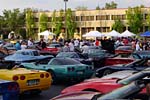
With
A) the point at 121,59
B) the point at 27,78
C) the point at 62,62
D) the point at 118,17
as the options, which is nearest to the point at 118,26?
the point at 118,17

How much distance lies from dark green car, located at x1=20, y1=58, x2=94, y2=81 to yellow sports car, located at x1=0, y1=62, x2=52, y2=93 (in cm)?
346

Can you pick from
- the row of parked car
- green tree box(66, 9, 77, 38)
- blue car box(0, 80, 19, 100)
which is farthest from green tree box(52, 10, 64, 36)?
blue car box(0, 80, 19, 100)

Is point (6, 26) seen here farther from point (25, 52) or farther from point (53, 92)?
point (53, 92)

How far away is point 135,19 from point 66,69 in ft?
223

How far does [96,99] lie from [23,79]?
5.50 meters

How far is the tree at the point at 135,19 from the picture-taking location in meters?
81.2

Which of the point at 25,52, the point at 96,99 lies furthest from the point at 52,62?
the point at 96,99

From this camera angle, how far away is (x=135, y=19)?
81750 millimetres

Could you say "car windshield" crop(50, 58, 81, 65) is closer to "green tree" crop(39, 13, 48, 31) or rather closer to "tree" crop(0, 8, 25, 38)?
"green tree" crop(39, 13, 48, 31)

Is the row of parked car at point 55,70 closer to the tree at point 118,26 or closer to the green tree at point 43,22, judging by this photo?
the tree at point 118,26

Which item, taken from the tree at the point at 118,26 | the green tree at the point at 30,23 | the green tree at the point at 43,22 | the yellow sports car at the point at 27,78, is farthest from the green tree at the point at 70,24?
the yellow sports car at the point at 27,78

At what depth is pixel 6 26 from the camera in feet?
349

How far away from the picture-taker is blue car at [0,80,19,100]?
8258mm

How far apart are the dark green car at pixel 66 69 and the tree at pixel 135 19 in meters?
65.8
